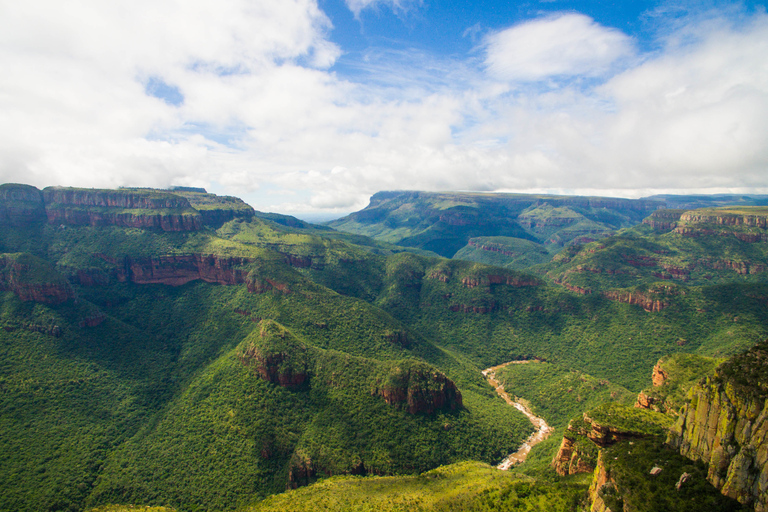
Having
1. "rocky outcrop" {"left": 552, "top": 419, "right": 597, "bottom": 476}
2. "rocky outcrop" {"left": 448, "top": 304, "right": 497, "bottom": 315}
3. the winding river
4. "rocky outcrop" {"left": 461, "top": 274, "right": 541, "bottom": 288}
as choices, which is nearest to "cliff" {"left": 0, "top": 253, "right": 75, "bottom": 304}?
the winding river

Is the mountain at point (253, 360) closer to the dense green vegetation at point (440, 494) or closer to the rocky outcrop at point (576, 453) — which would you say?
the dense green vegetation at point (440, 494)

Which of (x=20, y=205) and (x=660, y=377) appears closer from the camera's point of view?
(x=660, y=377)

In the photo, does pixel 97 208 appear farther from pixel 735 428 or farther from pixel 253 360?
pixel 735 428

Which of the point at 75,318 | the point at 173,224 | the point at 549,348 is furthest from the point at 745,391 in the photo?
the point at 173,224

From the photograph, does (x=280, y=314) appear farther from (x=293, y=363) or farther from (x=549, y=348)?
(x=549, y=348)

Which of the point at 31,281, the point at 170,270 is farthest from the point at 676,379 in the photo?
the point at 31,281

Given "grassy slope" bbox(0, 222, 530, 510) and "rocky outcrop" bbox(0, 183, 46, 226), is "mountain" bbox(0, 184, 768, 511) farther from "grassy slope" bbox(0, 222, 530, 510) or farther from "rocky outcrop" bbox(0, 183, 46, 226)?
"rocky outcrop" bbox(0, 183, 46, 226)
